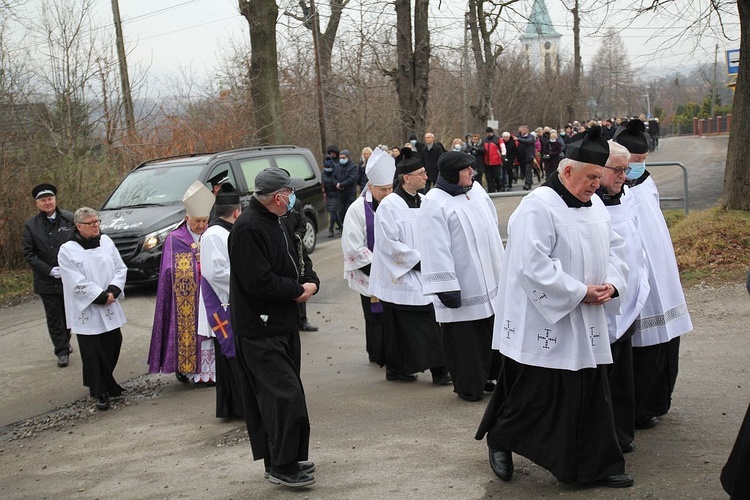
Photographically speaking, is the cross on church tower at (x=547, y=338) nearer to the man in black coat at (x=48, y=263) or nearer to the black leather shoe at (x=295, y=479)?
the black leather shoe at (x=295, y=479)

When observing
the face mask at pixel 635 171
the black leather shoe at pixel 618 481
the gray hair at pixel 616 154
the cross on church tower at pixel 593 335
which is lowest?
the black leather shoe at pixel 618 481

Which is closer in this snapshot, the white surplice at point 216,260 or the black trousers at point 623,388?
the black trousers at point 623,388

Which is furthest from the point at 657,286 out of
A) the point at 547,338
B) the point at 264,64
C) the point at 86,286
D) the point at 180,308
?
the point at 264,64

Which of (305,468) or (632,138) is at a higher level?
(632,138)

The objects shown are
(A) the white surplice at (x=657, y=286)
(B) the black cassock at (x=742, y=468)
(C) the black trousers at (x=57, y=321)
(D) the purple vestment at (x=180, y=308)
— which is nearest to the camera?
(B) the black cassock at (x=742, y=468)

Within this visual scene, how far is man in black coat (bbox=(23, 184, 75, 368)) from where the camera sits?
31.5 ft

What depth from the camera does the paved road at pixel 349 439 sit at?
524 cm

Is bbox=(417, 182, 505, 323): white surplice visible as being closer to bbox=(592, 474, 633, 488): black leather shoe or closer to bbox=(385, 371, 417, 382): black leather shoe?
bbox=(385, 371, 417, 382): black leather shoe

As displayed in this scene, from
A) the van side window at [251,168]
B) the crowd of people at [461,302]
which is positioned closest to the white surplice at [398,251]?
the crowd of people at [461,302]

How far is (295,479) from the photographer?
5367 millimetres

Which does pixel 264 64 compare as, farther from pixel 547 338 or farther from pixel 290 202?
pixel 547 338

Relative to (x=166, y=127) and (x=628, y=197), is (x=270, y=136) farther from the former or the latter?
(x=628, y=197)

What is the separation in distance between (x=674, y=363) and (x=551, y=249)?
5.66ft

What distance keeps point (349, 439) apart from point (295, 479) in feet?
3.36
